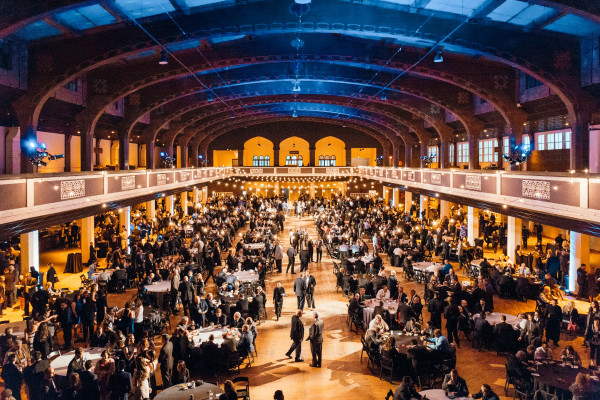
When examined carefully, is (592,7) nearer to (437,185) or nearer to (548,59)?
(548,59)

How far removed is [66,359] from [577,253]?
1409 centimetres

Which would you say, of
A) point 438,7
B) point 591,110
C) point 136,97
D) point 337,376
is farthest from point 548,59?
point 136,97

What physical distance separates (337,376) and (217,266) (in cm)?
1147

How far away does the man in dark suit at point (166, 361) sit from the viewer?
909 cm

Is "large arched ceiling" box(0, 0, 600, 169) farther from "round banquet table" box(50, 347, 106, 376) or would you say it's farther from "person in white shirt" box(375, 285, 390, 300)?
"round banquet table" box(50, 347, 106, 376)

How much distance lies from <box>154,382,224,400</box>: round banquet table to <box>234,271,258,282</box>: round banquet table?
23.4 feet

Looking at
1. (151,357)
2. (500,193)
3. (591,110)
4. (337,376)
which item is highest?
(591,110)

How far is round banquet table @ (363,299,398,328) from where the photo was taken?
12.3 m

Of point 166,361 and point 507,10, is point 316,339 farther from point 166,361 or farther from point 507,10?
point 507,10

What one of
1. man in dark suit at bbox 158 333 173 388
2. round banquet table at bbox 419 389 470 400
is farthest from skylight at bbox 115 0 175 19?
round banquet table at bbox 419 389 470 400

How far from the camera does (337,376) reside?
9.99m

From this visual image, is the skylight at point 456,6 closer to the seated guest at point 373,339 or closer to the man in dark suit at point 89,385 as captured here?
the seated guest at point 373,339

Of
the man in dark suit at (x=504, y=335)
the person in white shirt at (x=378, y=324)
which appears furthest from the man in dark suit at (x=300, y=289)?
the man in dark suit at (x=504, y=335)

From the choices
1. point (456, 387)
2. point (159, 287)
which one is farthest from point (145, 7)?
point (456, 387)
